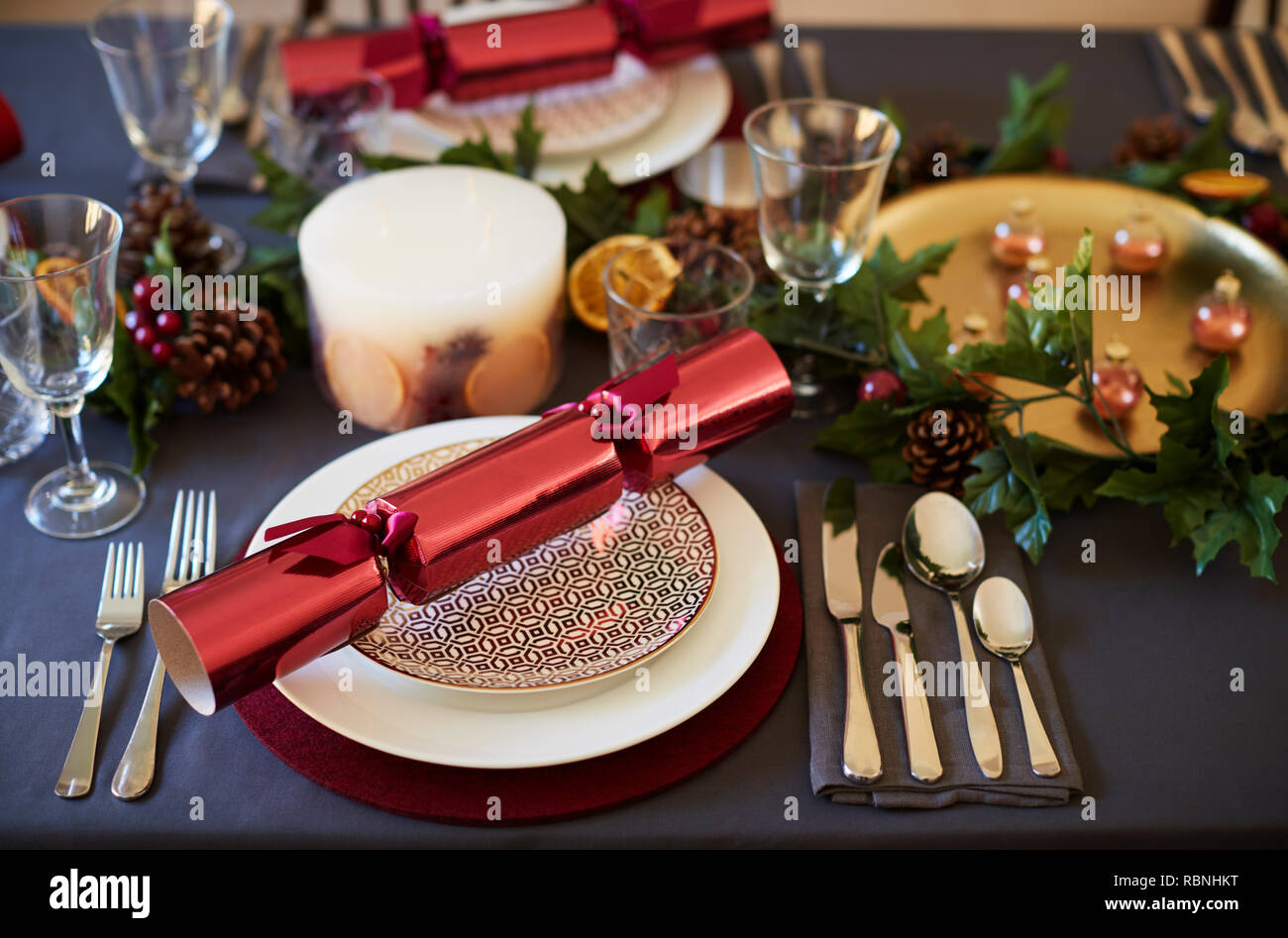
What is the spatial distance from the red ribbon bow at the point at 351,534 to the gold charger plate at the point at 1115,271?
442mm

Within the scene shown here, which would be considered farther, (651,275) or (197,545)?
(651,275)

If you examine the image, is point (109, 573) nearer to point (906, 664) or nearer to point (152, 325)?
point (152, 325)

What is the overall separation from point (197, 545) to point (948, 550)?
0.48 m

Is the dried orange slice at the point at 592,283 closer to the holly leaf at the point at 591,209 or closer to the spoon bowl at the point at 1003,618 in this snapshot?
the holly leaf at the point at 591,209

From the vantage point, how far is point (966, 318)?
866 mm

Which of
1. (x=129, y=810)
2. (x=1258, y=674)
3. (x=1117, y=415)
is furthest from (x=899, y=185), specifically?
(x=129, y=810)

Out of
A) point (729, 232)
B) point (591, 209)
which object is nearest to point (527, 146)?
point (591, 209)

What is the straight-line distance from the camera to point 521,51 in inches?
43.8

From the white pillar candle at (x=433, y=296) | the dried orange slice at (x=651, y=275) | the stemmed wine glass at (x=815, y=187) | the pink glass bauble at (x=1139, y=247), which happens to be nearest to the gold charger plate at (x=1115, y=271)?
the pink glass bauble at (x=1139, y=247)

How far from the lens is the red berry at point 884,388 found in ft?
2.62

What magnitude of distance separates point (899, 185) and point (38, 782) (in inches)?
33.0
